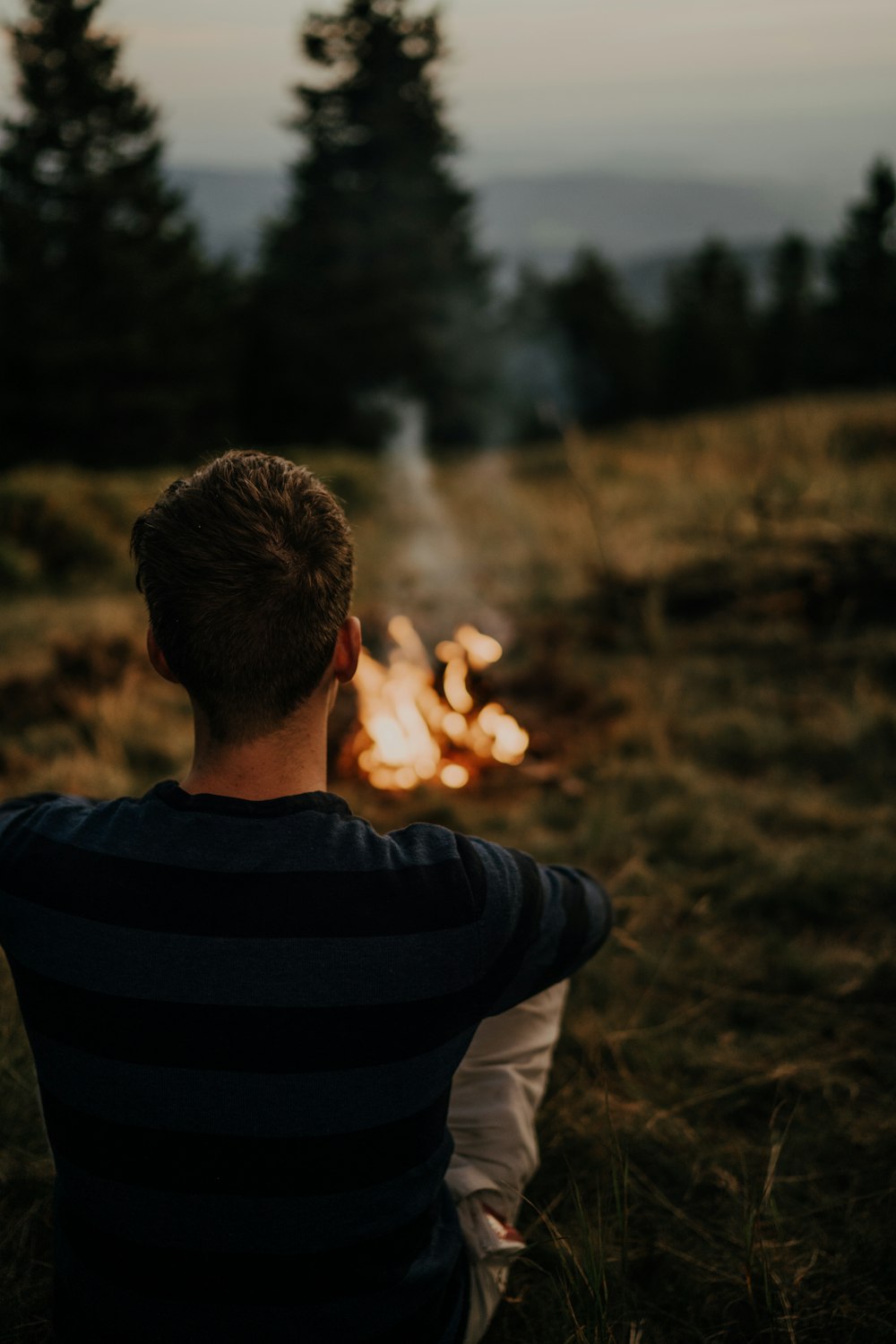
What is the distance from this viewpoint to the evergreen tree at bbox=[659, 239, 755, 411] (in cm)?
2919

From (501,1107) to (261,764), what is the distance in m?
1.03

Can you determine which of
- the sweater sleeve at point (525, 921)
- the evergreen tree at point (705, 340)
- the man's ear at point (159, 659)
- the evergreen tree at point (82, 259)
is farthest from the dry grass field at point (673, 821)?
the evergreen tree at point (705, 340)

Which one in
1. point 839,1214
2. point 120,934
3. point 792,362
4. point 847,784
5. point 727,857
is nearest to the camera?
point 120,934

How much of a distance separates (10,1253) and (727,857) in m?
2.76

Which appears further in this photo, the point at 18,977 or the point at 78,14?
the point at 78,14

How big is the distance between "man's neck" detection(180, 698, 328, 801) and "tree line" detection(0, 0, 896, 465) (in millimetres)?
16621

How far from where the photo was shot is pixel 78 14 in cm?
2105

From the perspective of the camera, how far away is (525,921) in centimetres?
141

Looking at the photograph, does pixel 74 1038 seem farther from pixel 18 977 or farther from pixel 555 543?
pixel 555 543

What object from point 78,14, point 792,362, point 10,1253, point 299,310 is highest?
point 78,14

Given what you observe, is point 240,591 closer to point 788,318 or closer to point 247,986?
point 247,986

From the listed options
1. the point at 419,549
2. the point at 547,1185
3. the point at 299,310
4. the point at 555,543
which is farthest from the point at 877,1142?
the point at 299,310

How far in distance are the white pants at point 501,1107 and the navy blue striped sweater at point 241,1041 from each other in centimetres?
49

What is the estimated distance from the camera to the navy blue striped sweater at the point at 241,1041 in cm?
120
